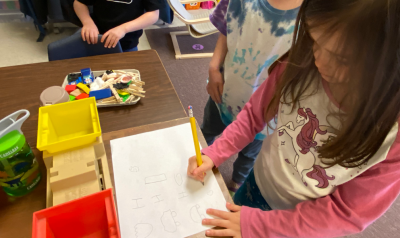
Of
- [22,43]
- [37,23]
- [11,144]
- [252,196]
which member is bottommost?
[22,43]

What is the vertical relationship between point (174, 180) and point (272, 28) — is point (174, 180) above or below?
below

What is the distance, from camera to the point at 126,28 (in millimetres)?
1108

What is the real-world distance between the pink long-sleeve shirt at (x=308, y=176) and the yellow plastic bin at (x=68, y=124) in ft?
0.90

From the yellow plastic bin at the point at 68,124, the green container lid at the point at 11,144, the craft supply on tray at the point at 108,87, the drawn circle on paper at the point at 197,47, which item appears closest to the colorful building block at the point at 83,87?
the craft supply on tray at the point at 108,87

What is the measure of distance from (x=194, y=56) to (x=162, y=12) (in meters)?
0.96

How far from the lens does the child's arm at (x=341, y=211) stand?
1.34 feet

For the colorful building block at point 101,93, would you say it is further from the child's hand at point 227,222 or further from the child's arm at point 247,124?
the child's hand at point 227,222

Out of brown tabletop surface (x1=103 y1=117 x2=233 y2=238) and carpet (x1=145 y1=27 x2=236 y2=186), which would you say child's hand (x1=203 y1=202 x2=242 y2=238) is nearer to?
brown tabletop surface (x1=103 y1=117 x2=233 y2=238)

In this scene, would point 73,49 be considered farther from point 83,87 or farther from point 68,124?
point 68,124

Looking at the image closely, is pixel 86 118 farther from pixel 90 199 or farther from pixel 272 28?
pixel 272 28

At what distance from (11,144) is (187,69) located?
1.70 metres

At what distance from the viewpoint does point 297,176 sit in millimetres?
552

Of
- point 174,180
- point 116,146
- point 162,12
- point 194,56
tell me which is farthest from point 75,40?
point 194,56

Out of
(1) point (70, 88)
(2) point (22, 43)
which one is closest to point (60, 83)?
(1) point (70, 88)
